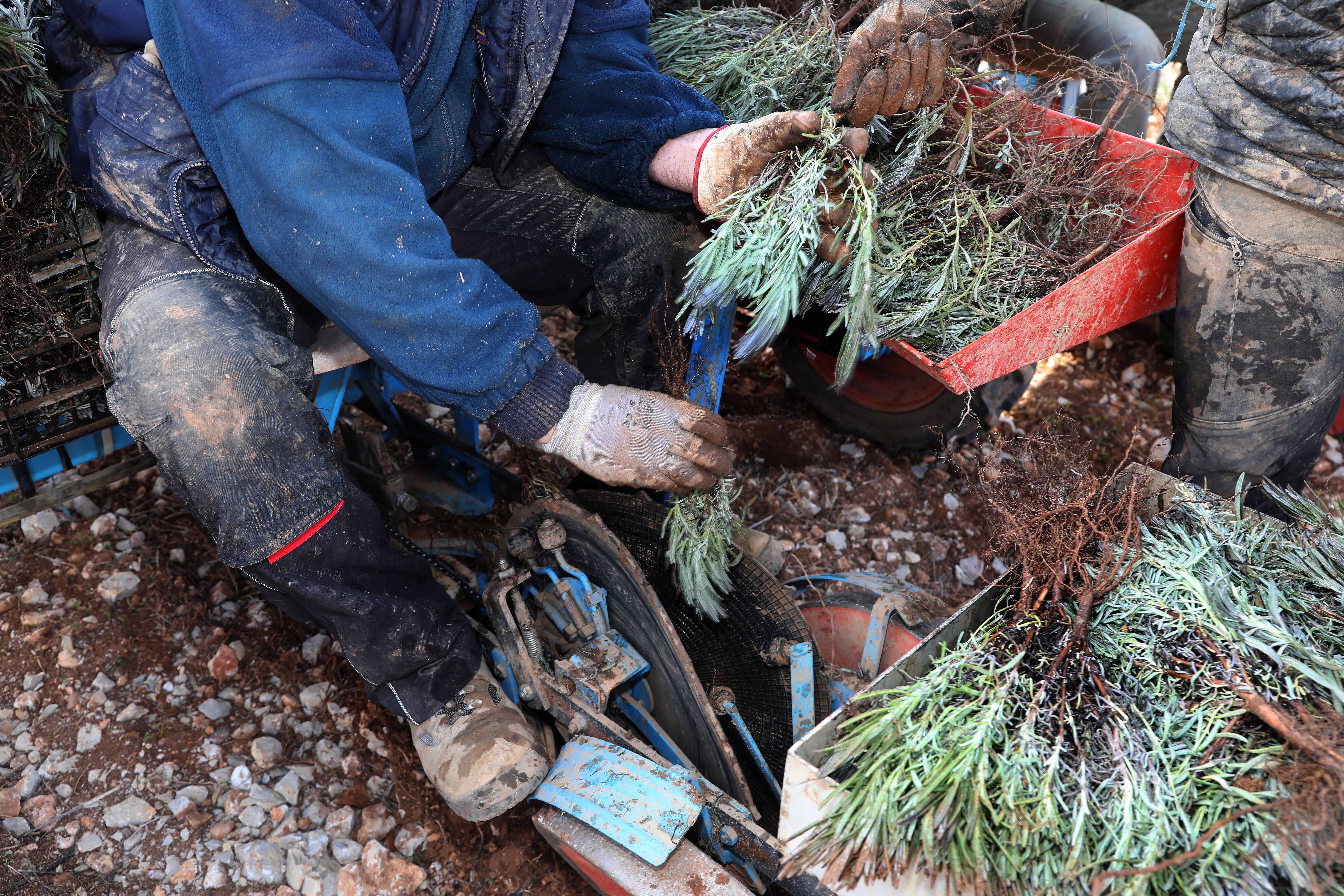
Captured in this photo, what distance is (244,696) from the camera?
240 cm

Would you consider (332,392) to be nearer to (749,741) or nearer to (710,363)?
(710,363)

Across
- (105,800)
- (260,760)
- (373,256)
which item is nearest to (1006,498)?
(373,256)

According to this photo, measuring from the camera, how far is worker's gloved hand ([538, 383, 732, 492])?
6.08 ft

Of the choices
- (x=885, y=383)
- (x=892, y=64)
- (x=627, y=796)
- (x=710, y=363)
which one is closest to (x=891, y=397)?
(x=885, y=383)

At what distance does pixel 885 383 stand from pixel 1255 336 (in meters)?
1.32

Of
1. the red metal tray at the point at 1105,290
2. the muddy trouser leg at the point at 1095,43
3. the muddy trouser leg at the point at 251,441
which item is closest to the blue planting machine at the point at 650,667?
the muddy trouser leg at the point at 251,441

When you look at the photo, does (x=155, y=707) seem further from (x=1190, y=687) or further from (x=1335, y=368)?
(x=1335, y=368)

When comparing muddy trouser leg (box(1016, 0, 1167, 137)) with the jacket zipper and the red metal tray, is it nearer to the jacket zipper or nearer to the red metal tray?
the red metal tray

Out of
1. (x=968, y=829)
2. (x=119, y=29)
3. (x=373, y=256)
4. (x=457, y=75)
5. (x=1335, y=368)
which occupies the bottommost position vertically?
(x=968, y=829)

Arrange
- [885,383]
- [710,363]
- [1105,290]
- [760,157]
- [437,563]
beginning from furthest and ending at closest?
[885,383] < [437,563] < [710,363] < [1105,290] < [760,157]

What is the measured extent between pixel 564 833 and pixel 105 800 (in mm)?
1238

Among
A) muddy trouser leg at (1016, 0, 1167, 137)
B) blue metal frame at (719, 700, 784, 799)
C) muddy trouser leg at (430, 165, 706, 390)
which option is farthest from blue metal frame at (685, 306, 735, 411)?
muddy trouser leg at (1016, 0, 1167, 137)

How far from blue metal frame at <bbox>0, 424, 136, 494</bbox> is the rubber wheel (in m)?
2.04

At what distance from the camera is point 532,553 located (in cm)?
209
